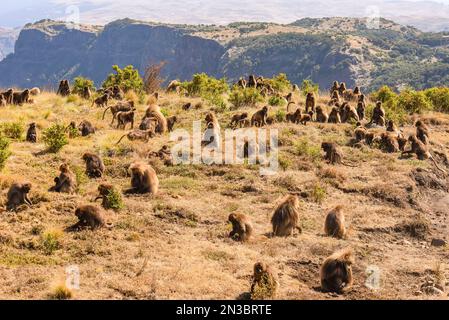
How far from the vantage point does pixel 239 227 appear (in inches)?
499

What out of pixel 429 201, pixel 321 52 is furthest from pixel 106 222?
pixel 321 52

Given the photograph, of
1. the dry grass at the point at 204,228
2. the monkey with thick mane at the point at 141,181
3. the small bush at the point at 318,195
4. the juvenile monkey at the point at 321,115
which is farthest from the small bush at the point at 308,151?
the monkey with thick mane at the point at 141,181

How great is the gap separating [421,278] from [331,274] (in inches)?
110

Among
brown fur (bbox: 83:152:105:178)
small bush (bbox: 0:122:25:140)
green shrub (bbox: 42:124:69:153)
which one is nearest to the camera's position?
brown fur (bbox: 83:152:105:178)

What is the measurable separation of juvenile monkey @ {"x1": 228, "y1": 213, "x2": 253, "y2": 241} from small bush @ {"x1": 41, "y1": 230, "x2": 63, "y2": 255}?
12.7 feet

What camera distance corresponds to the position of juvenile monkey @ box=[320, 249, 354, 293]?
10.7 m

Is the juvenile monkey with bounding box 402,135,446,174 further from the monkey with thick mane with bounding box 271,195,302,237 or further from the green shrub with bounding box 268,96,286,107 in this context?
the monkey with thick mane with bounding box 271,195,302,237

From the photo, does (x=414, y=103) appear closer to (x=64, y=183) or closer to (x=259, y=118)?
(x=259, y=118)

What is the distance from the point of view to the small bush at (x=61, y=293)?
8.82 m

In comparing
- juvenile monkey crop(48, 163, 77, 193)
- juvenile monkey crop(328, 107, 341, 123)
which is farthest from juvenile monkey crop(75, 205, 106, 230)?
juvenile monkey crop(328, 107, 341, 123)

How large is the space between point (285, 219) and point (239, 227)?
1328 millimetres

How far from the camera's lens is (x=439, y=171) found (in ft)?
70.3

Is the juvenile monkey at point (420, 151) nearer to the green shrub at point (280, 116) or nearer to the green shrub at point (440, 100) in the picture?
the green shrub at point (280, 116)
